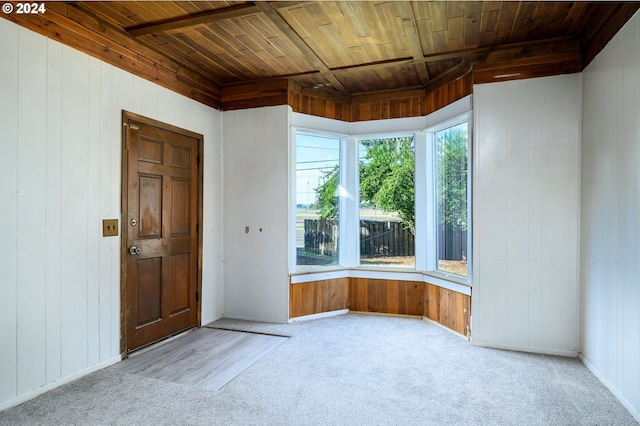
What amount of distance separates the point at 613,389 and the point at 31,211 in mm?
4252

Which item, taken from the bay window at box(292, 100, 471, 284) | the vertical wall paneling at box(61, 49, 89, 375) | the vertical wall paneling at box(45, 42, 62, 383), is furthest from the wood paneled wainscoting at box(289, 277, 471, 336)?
the vertical wall paneling at box(45, 42, 62, 383)

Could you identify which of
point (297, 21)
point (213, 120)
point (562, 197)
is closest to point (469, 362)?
point (562, 197)

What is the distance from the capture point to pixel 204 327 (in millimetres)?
4039

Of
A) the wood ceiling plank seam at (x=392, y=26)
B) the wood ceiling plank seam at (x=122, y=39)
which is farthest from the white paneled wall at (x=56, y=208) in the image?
the wood ceiling plank seam at (x=392, y=26)

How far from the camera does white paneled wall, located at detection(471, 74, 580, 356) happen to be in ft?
10.5

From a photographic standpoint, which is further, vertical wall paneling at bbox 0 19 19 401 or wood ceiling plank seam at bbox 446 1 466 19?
wood ceiling plank seam at bbox 446 1 466 19

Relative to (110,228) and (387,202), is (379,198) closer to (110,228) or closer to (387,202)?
(387,202)

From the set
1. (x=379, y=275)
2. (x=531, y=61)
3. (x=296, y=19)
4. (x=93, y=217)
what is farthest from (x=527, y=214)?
(x=93, y=217)

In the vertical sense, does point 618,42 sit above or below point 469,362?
above

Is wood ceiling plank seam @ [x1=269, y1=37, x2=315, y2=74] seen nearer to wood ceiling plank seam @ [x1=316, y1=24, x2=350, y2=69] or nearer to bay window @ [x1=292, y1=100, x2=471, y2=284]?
wood ceiling plank seam @ [x1=316, y1=24, x2=350, y2=69]

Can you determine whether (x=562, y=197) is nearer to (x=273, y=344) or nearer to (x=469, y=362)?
(x=469, y=362)

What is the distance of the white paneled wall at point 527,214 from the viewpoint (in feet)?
10.5

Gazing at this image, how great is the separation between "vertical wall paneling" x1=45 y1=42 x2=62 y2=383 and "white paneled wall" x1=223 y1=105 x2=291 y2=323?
1.96 m

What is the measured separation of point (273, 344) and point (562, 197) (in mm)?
3007
